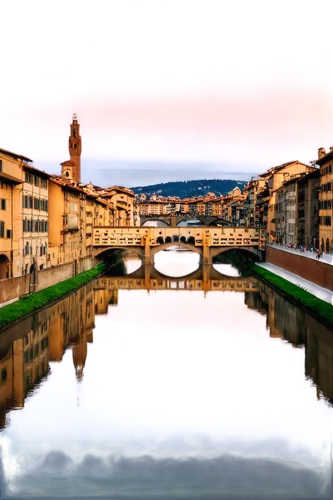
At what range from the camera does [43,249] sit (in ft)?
107

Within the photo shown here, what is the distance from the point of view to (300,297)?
28188 mm

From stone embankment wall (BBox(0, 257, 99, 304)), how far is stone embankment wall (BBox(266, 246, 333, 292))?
13324 mm

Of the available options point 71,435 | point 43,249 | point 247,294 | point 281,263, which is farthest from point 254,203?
point 71,435

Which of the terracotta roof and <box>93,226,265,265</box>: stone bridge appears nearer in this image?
the terracotta roof

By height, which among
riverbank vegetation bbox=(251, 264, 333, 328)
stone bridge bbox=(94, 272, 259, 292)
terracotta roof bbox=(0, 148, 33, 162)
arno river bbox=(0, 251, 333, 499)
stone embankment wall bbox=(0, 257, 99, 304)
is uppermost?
terracotta roof bbox=(0, 148, 33, 162)

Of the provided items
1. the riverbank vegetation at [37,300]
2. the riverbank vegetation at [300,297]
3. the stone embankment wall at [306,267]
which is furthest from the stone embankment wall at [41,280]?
the stone embankment wall at [306,267]

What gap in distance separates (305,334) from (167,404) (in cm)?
1000

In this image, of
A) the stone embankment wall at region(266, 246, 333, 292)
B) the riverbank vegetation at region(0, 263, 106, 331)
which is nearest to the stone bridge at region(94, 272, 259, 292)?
the stone embankment wall at region(266, 246, 333, 292)

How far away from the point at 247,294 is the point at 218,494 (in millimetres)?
27825

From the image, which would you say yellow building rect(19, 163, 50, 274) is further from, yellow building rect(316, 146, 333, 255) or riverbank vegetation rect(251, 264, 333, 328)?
yellow building rect(316, 146, 333, 255)

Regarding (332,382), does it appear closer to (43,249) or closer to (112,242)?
(43,249)

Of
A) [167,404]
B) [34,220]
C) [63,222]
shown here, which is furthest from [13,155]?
[167,404]

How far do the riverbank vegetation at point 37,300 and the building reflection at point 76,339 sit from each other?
0.29 m

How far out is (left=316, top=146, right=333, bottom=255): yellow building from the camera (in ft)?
113
